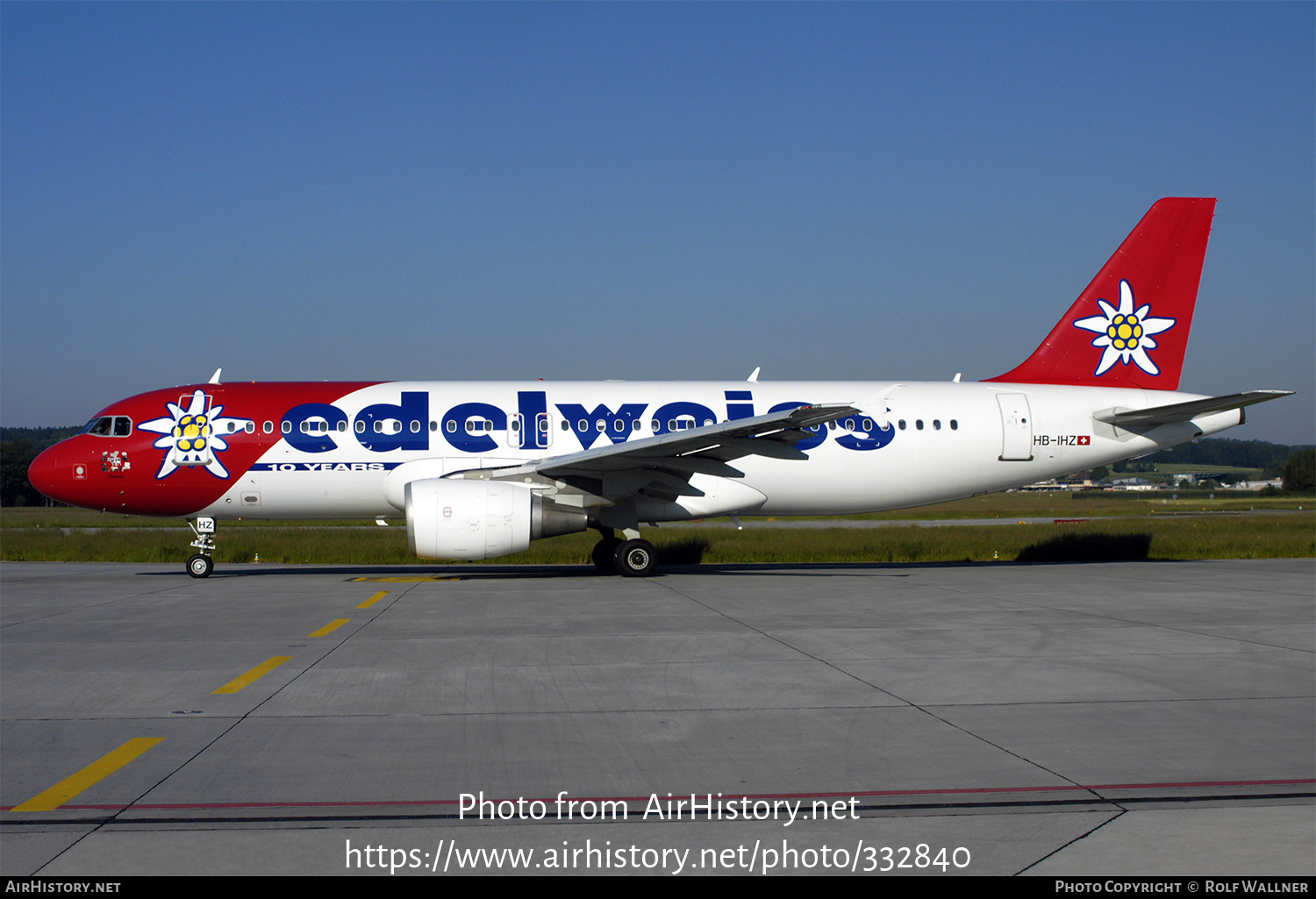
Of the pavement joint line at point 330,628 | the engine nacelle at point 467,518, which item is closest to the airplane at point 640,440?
the engine nacelle at point 467,518

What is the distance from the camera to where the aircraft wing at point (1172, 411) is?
16.5 metres

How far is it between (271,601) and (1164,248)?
16.7 metres

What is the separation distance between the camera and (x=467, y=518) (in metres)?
14.4

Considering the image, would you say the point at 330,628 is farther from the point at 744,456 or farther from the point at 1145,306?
the point at 1145,306

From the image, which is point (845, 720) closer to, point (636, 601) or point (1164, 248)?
point (636, 601)

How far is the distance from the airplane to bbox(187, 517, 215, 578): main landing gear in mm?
33

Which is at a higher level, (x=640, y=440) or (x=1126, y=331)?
(x=1126, y=331)

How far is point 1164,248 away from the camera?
1852 centimetres

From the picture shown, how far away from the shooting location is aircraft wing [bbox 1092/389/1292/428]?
16.5 m

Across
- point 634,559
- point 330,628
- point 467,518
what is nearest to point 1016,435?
point 634,559

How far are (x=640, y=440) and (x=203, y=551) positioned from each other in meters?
7.61

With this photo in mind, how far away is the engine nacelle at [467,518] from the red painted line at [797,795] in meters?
9.83

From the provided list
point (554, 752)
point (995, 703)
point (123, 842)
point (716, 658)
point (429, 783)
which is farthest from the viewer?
point (716, 658)
